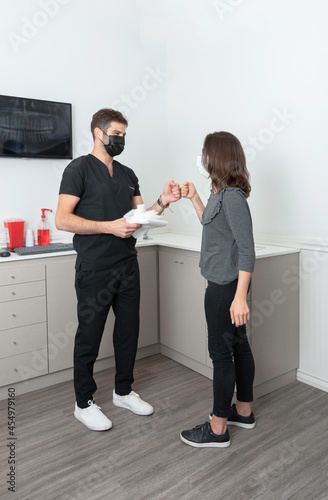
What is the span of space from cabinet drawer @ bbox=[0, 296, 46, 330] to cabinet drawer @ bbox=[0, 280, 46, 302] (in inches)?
1.0

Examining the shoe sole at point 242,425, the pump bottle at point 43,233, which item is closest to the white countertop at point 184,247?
the pump bottle at point 43,233

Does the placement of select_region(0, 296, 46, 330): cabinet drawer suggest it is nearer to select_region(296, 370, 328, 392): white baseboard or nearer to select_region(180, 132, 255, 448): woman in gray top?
select_region(180, 132, 255, 448): woman in gray top

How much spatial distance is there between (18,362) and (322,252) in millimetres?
1916

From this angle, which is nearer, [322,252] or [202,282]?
[322,252]

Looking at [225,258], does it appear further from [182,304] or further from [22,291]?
[22,291]

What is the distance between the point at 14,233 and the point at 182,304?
120 centimetres

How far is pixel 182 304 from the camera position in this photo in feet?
9.04

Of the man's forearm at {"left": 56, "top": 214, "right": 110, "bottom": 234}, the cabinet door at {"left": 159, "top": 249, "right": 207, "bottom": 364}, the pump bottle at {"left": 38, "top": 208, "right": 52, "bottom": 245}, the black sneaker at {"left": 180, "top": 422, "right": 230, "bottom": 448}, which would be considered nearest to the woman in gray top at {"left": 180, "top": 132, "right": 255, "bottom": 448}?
the black sneaker at {"left": 180, "top": 422, "right": 230, "bottom": 448}

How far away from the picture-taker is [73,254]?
2.54 meters

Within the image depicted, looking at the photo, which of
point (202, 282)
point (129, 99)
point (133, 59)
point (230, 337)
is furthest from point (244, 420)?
point (133, 59)

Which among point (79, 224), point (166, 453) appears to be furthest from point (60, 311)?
point (166, 453)

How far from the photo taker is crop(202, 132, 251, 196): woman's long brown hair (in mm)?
1739

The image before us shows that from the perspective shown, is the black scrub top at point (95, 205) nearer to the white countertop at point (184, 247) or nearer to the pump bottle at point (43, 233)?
the white countertop at point (184, 247)

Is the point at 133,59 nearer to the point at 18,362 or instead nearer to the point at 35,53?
the point at 35,53
